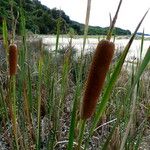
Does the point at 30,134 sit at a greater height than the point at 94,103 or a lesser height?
lesser

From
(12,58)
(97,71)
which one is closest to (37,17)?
(12,58)

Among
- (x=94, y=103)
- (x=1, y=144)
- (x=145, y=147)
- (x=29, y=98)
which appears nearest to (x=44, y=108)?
(x=1, y=144)

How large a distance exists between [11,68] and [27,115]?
62 cm

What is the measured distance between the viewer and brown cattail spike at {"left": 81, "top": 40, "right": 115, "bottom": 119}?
59 centimetres

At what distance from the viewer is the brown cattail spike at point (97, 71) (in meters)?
0.59

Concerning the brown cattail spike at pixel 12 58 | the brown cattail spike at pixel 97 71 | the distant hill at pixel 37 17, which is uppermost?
the brown cattail spike at pixel 97 71

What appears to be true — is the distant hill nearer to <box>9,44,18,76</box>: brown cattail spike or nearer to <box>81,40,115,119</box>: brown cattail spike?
<box>9,44,18,76</box>: brown cattail spike

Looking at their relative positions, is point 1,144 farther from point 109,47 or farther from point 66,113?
point 109,47

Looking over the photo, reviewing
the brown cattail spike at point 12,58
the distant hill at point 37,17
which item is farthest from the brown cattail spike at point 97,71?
the distant hill at point 37,17

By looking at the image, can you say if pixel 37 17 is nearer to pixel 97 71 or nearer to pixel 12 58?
pixel 12 58

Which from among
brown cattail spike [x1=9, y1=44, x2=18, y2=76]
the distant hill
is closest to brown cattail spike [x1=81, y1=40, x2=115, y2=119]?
brown cattail spike [x1=9, y1=44, x2=18, y2=76]

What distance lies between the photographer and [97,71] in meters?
0.61

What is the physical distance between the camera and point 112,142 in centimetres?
157

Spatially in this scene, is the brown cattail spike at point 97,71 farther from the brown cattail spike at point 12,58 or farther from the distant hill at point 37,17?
the distant hill at point 37,17
